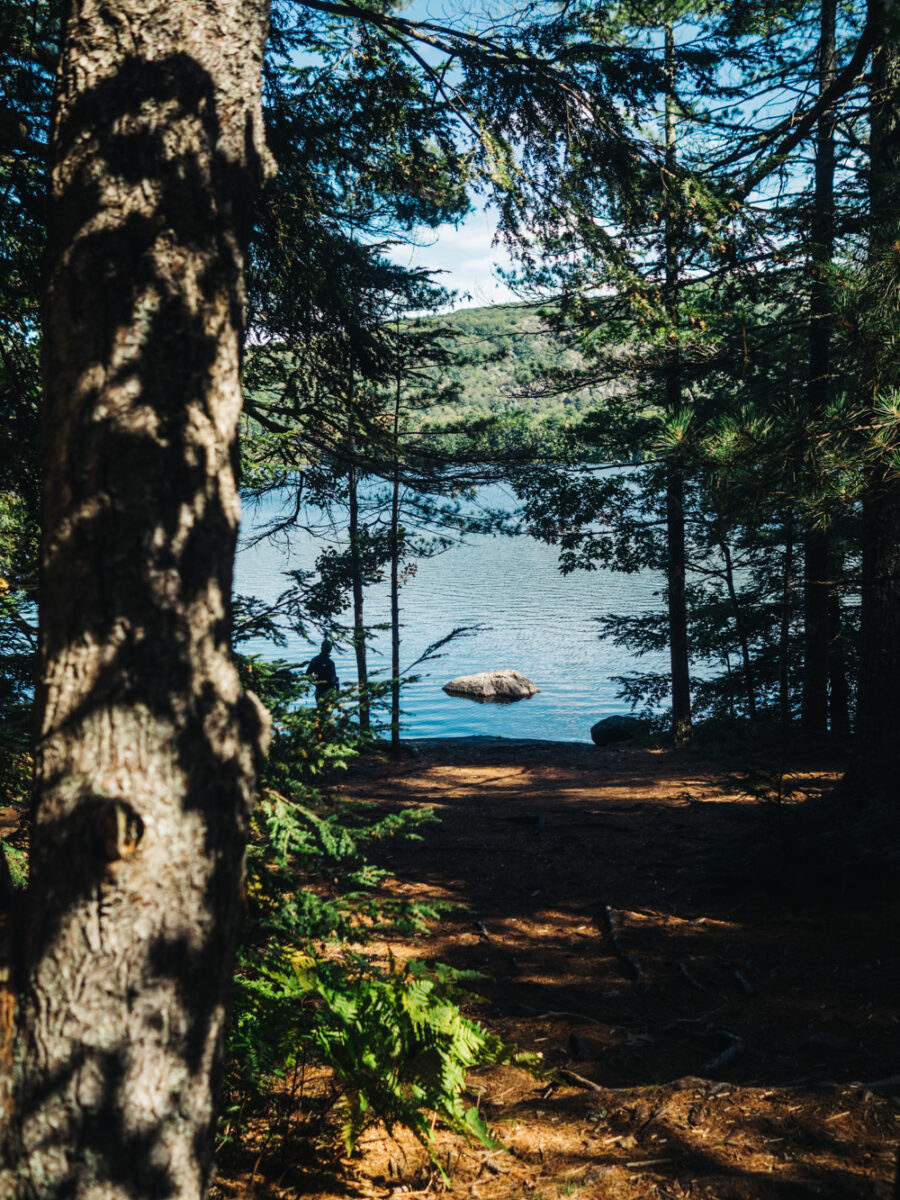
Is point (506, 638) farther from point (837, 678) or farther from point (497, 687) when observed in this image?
point (837, 678)

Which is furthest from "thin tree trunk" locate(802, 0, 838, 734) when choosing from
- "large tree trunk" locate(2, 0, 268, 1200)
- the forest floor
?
"large tree trunk" locate(2, 0, 268, 1200)

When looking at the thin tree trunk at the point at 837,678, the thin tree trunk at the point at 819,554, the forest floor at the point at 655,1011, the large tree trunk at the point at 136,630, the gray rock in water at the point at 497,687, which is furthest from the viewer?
the gray rock in water at the point at 497,687

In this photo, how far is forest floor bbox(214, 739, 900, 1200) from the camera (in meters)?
Answer: 2.51

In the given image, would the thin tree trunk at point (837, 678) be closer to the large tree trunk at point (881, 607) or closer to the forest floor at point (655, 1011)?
the forest floor at point (655, 1011)

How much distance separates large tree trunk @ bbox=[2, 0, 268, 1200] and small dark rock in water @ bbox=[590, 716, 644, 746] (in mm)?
15980

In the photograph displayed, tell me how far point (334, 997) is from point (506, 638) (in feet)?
85.4

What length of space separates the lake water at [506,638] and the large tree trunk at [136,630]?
9888mm

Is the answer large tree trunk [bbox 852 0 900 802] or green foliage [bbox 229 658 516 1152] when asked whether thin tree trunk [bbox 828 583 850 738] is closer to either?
large tree trunk [bbox 852 0 900 802]

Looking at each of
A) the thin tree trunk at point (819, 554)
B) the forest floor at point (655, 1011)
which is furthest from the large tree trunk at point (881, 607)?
the thin tree trunk at point (819, 554)

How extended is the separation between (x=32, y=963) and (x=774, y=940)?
446 cm

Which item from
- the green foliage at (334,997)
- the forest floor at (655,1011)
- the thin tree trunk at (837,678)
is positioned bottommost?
the forest floor at (655,1011)

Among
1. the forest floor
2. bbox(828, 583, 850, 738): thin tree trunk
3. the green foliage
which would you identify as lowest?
the forest floor

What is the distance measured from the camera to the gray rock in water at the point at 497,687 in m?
22.1

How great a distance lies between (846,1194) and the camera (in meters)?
2.18
